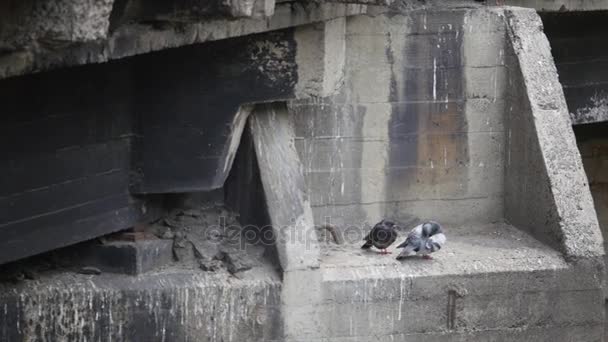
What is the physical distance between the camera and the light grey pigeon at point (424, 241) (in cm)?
936

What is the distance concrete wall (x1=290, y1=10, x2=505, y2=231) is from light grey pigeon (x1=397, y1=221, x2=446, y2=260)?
0.84 meters

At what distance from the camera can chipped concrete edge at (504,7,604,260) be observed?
31.2 ft

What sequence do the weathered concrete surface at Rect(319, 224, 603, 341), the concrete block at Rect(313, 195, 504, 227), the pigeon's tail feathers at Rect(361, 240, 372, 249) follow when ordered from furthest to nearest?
the concrete block at Rect(313, 195, 504, 227) < the pigeon's tail feathers at Rect(361, 240, 372, 249) < the weathered concrete surface at Rect(319, 224, 603, 341)

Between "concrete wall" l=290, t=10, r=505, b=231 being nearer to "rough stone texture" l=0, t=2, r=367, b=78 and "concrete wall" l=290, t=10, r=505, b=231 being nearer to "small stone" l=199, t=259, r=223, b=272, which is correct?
"rough stone texture" l=0, t=2, r=367, b=78

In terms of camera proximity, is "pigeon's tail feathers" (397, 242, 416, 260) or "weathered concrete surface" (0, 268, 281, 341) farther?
"pigeon's tail feathers" (397, 242, 416, 260)

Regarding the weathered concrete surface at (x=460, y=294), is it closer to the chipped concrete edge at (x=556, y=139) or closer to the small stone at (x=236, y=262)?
the chipped concrete edge at (x=556, y=139)

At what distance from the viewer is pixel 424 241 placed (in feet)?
30.8

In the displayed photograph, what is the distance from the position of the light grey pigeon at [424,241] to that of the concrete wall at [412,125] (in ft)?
2.75

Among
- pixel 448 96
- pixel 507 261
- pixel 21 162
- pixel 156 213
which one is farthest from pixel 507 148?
pixel 21 162

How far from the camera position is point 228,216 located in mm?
9344

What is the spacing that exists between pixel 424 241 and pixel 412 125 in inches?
53.9

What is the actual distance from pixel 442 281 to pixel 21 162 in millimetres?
3530

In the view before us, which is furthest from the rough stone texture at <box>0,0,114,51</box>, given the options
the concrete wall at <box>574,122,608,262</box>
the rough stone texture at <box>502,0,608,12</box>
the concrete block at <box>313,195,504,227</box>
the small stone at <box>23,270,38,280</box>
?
the concrete wall at <box>574,122,608,262</box>

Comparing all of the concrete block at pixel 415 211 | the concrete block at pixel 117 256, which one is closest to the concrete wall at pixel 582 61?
the concrete block at pixel 415 211
